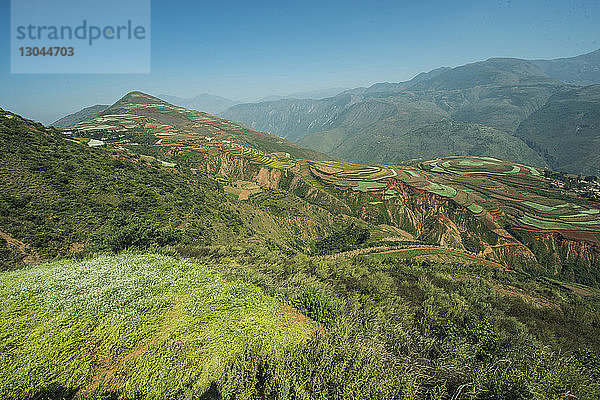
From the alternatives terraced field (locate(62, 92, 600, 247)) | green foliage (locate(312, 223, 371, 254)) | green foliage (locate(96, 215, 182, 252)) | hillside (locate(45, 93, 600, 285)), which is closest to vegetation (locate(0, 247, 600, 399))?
green foliage (locate(96, 215, 182, 252))

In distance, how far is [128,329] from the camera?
898cm

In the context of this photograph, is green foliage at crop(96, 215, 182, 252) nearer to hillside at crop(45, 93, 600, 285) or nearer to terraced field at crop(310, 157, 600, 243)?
hillside at crop(45, 93, 600, 285)

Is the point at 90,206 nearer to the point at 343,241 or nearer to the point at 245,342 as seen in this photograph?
the point at 245,342

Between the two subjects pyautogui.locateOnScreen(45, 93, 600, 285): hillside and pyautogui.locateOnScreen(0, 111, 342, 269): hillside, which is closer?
pyautogui.locateOnScreen(0, 111, 342, 269): hillside

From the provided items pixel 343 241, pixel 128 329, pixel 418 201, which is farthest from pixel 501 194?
pixel 128 329

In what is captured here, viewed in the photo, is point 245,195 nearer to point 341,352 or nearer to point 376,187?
point 376,187

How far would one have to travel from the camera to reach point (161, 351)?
8.12 meters

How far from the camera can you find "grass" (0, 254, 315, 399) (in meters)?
6.98

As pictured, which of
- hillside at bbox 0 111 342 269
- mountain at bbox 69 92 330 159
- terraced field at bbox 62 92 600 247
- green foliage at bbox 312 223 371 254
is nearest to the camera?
hillside at bbox 0 111 342 269

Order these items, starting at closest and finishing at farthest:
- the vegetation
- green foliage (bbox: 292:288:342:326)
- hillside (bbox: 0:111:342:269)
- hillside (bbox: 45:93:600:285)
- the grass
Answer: the vegetation
the grass
green foliage (bbox: 292:288:342:326)
hillside (bbox: 0:111:342:269)
hillside (bbox: 45:93:600:285)

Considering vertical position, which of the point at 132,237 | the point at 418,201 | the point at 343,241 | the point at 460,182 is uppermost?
the point at 460,182

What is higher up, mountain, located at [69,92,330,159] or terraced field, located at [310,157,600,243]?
mountain, located at [69,92,330,159]

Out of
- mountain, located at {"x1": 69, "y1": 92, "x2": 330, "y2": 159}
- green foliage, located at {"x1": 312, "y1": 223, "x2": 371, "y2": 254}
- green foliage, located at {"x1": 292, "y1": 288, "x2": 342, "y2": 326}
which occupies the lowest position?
green foliage, located at {"x1": 312, "y1": 223, "x2": 371, "y2": 254}

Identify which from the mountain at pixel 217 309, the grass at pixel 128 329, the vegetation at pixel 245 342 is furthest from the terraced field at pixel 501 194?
the grass at pixel 128 329
